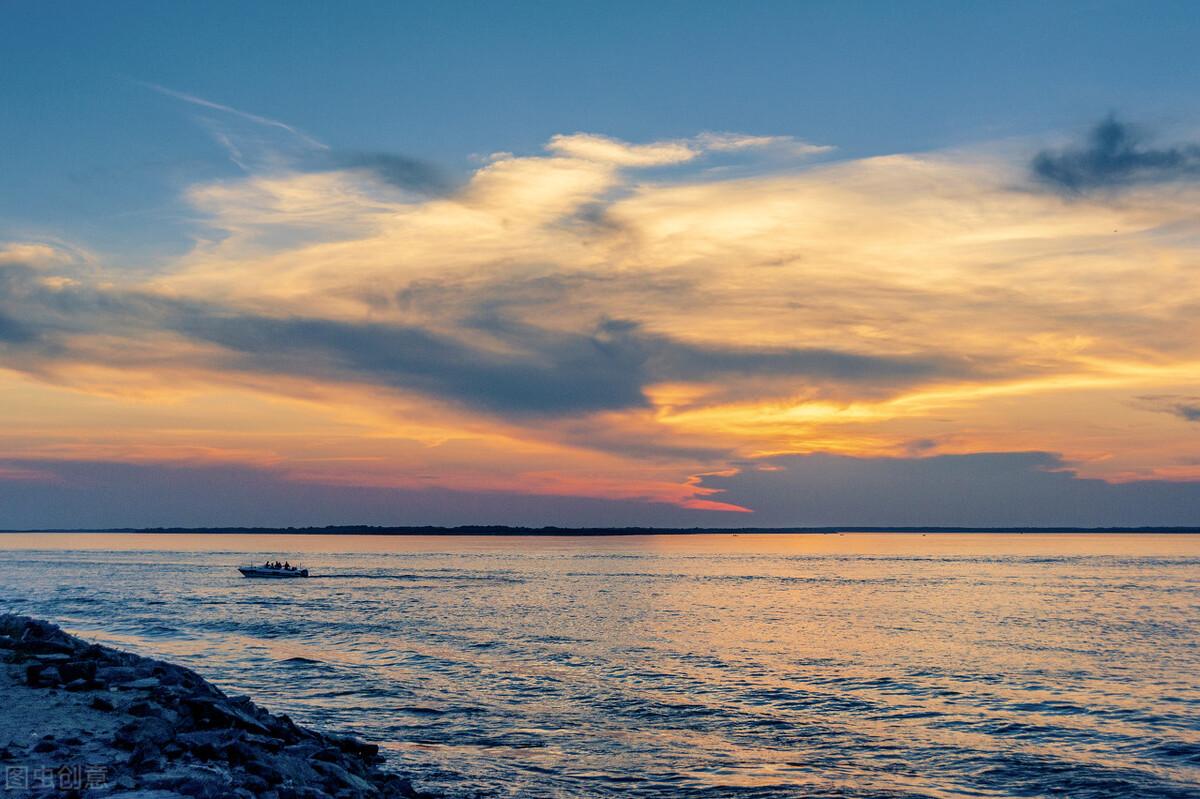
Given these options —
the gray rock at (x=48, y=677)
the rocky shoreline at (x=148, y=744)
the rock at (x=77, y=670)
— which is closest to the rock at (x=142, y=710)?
the rocky shoreline at (x=148, y=744)

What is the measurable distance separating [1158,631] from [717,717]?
4084 centimetres

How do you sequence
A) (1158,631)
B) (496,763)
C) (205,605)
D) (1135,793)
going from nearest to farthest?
(1135,793) < (496,763) < (1158,631) < (205,605)

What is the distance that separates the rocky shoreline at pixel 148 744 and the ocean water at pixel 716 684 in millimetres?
3691

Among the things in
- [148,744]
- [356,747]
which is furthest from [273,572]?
[148,744]

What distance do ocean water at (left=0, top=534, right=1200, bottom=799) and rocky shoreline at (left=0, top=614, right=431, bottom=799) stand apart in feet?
12.1

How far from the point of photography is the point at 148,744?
16.9 m

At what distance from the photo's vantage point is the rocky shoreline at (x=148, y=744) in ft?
49.1

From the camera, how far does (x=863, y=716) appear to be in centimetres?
3183

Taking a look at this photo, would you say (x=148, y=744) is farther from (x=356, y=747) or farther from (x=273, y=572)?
(x=273, y=572)

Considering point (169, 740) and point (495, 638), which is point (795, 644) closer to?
point (495, 638)

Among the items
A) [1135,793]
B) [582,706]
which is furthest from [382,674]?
[1135,793]

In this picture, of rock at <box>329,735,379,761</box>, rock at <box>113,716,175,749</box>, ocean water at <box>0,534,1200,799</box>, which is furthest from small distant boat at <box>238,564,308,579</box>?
rock at <box>113,716,175,749</box>

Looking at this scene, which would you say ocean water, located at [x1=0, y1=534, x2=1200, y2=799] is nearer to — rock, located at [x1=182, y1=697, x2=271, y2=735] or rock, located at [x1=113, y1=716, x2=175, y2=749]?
rock, located at [x1=182, y1=697, x2=271, y2=735]

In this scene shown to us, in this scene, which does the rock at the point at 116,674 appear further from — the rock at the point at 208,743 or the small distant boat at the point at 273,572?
the small distant boat at the point at 273,572
